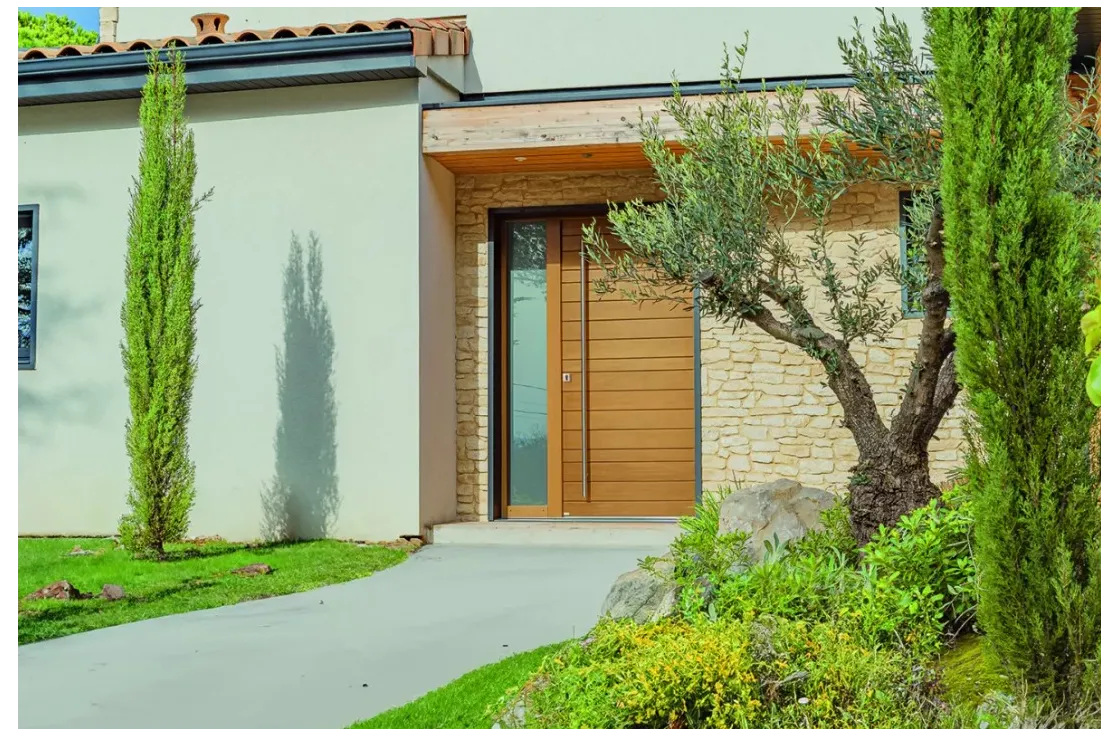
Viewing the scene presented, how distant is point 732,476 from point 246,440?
4.43 metres

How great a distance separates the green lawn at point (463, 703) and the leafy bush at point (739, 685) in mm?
255

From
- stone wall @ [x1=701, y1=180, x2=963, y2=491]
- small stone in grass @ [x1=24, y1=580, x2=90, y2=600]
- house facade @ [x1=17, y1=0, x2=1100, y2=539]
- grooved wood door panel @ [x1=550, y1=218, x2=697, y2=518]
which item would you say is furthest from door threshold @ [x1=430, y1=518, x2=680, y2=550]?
small stone in grass @ [x1=24, y1=580, x2=90, y2=600]

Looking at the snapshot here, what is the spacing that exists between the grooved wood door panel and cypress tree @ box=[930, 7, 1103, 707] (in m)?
6.37

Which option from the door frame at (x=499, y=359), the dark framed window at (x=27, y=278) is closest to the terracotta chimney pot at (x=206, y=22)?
the dark framed window at (x=27, y=278)

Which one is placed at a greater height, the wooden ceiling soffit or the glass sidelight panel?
the wooden ceiling soffit

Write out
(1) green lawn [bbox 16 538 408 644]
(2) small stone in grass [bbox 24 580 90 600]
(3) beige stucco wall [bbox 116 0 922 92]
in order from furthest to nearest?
(3) beige stucco wall [bbox 116 0 922 92], (2) small stone in grass [bbox 24 580 90 600], (1) green lawn [bbox 16 538 408 644]

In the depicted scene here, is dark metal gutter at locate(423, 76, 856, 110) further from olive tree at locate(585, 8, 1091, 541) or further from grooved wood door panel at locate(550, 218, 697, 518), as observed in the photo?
olive tree at locate(585, 8, 1091, 541)

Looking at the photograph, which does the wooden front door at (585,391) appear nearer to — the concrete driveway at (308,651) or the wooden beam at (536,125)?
the wooden beam at (536,125)

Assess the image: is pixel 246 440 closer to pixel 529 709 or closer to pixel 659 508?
pixel 659 508

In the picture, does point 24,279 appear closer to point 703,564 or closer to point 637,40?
point 637,40

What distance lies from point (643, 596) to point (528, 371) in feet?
18.1

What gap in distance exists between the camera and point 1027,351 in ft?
11.8

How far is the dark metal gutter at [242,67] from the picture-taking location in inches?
360

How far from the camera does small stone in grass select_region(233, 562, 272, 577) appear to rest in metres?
7.65
